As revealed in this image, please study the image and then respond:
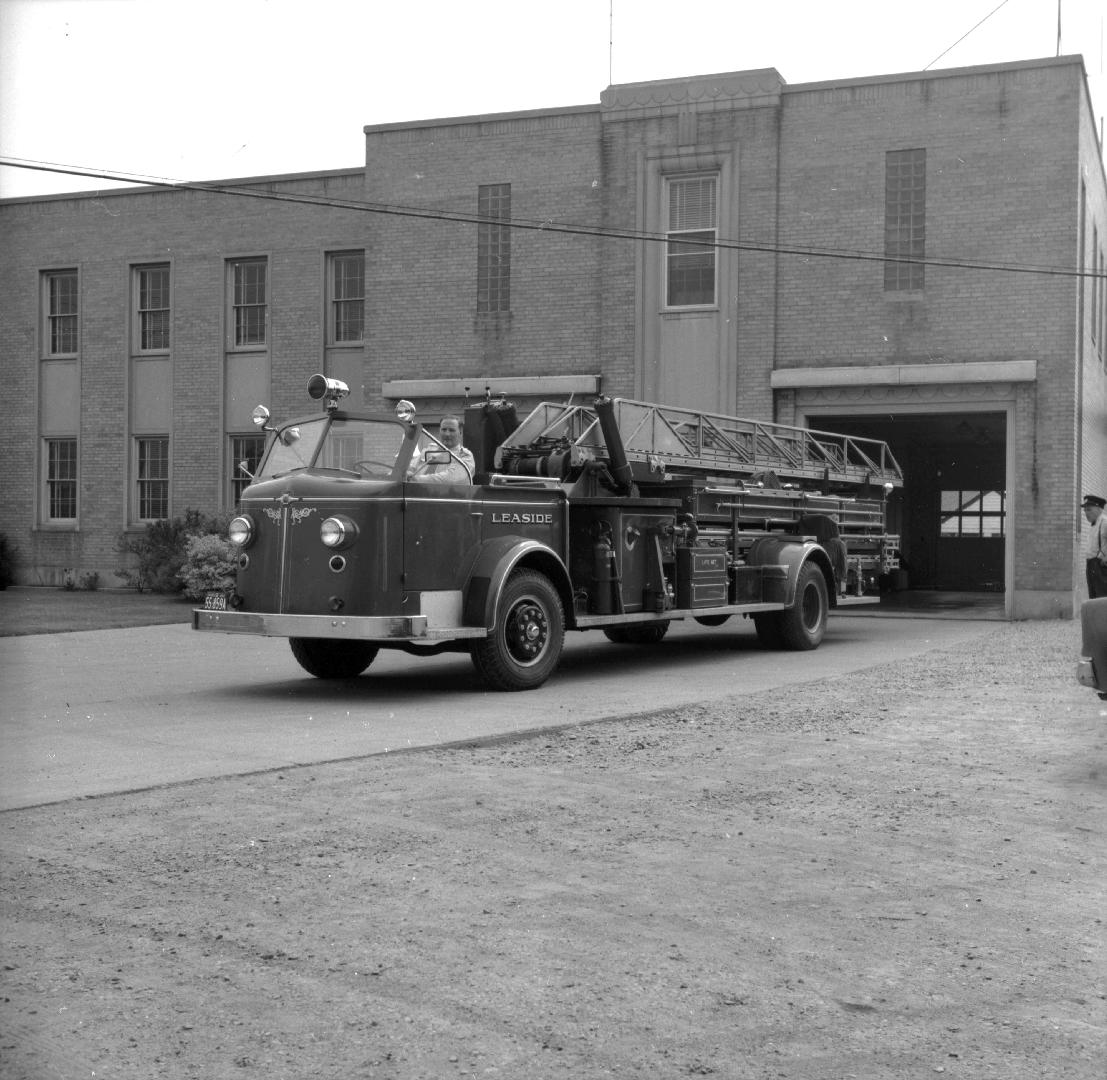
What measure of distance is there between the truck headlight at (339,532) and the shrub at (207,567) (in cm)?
1270

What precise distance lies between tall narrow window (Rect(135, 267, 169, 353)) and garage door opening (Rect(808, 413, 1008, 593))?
16.4 m

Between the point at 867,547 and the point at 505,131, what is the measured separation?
10374 millimetres

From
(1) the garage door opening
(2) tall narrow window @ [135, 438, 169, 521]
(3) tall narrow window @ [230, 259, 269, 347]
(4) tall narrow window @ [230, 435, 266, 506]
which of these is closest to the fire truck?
(4) tall narrow window @ [230, 435, 266, 506]

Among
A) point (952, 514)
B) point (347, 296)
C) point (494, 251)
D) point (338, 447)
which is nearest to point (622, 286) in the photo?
point (494, 251)

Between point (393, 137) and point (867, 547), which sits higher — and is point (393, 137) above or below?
above

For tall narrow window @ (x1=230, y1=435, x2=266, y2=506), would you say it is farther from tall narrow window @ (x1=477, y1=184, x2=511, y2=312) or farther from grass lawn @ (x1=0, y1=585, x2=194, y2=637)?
tall narrow window @ (x1=477, y1=184, x2=511, y2=312)

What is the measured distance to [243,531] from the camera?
1201 cm

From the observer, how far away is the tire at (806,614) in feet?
53.2

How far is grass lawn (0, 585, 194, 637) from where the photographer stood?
18984 mm

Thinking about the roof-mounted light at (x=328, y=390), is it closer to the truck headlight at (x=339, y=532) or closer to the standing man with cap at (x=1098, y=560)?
the truck headlight at (x=339, y=532)

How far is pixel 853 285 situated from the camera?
2277cm

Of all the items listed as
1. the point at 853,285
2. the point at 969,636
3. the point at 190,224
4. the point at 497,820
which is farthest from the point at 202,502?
the point at 497,820

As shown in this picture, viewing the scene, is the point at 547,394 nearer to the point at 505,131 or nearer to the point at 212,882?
the point at 505,131

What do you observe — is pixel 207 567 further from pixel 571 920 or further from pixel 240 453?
pixel 571 920
